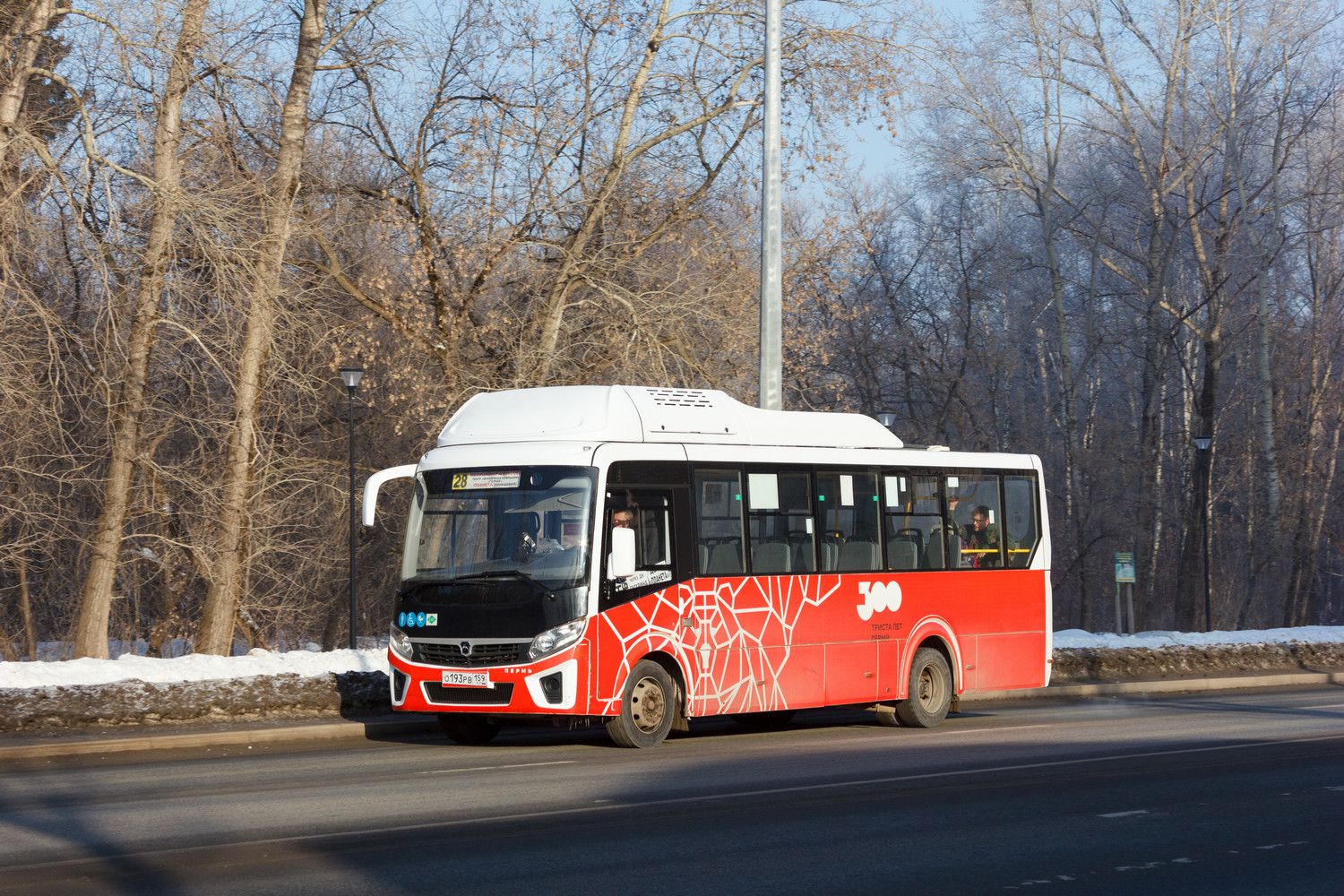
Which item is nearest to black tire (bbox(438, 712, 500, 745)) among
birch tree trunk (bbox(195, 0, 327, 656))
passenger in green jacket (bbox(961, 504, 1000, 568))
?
passenger in green jacket (bbox(961, 504, 1000, 568))

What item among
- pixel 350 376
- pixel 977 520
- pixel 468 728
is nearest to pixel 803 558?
pixel 977 520

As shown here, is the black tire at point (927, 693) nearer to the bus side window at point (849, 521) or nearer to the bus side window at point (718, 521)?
the bus side window at point (849, 521)

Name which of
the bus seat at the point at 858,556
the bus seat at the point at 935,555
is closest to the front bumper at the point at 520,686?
the bus seat at the point at 858,556

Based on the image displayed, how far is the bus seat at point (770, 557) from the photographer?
14820 millimetres

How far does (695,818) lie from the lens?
939cm

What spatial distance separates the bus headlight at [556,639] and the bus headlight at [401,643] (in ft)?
4.49

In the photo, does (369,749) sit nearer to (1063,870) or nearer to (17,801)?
(17,801)

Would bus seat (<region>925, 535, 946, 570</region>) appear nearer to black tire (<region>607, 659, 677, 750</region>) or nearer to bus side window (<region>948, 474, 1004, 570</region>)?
bus side window (<region>948, 474, 1004, 570</region>)

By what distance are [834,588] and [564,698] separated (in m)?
3.71

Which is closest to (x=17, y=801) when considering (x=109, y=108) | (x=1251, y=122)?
(x=109, y=108)

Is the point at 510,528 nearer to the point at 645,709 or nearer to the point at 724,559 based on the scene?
the point at 645,709

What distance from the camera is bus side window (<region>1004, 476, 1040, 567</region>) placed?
17703 millimetres

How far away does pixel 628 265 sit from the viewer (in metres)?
23.8

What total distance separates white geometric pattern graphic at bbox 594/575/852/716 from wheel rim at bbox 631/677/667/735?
1.05 feet
